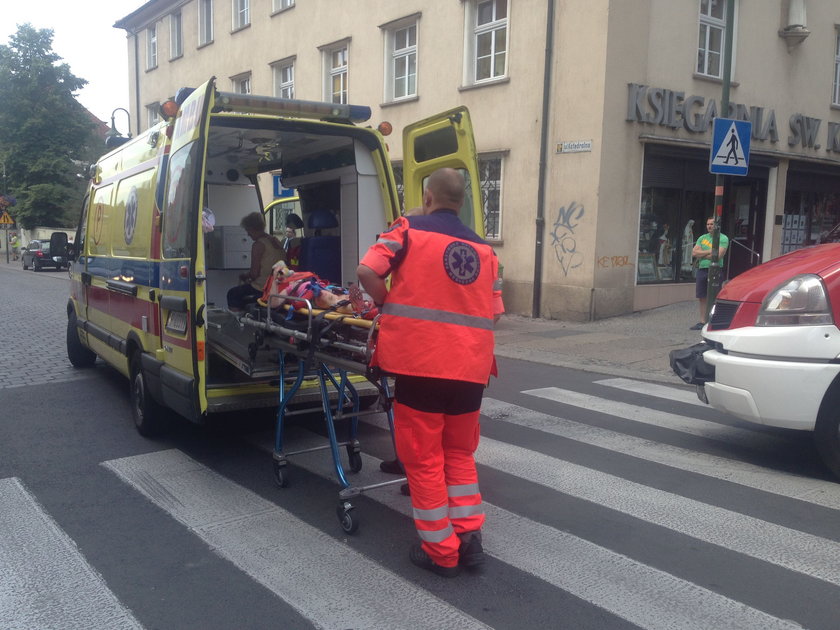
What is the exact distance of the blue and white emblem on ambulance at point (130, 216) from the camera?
6508mm

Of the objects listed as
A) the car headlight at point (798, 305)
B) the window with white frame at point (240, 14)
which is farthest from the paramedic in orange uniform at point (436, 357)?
the window with white frame at point (240, 14)

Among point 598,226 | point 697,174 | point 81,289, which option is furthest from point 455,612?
point 697,174

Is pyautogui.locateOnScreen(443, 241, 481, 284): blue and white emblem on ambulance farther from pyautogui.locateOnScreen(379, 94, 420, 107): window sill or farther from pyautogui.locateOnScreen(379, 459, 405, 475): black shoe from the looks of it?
pyautogui.locateOnScreen(379, 94, 420, 107): window sill

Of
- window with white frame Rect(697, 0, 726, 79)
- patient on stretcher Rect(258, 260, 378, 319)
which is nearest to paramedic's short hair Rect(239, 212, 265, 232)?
patient on stretcher Rect(258, 260, 378, 319)

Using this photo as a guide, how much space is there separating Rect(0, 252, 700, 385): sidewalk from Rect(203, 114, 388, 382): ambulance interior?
3.93 m

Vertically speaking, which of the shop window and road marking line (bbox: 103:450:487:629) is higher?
the shop window

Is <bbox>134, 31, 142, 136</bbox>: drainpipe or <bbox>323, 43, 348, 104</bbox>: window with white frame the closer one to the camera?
<bbox>323, 43, 348, 104</bbox>: window with white frame

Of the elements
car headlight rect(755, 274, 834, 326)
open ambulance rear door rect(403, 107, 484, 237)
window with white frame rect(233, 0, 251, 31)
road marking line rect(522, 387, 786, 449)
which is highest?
window with white frame rect(233, 0, 251, 31)

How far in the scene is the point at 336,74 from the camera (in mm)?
20469

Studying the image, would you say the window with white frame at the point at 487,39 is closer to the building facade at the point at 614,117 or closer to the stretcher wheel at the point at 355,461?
the building facade at the point at 614,117

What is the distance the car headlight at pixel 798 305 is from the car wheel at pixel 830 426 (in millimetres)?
448

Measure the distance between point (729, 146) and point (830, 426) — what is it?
5804mm

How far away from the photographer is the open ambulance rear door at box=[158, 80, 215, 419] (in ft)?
16.4

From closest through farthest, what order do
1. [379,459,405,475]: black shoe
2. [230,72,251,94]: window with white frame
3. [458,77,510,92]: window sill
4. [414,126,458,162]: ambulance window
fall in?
[379,459,405,475]: black shoe, [414,126,458,162]: ambulance window, [458,77,510,92]: window sill, [230,72,251,94]: window with white frame
